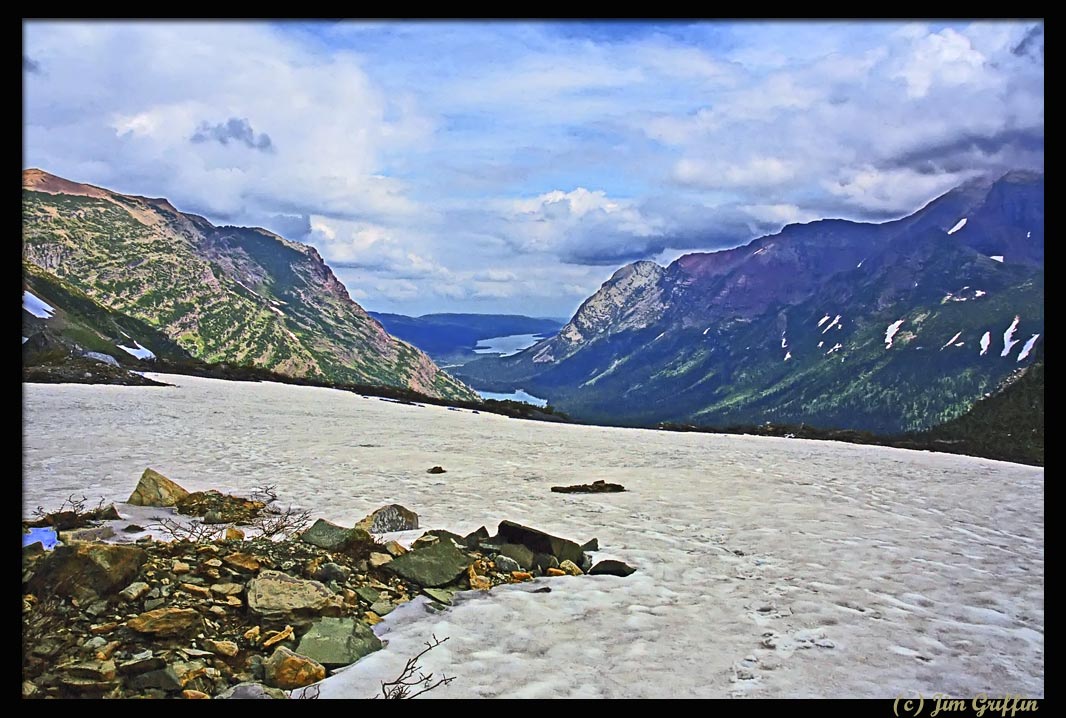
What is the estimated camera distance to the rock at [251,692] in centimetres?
568

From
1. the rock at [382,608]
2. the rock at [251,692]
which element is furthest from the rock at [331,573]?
the rock at [251,692]

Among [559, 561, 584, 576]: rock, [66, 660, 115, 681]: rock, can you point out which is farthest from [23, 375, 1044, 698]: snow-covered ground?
[66, 660, 115, 681]: rock

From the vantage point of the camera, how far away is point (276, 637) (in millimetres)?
6500

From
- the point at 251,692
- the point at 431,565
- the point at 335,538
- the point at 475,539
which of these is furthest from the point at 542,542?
Answer: the point at 251,692

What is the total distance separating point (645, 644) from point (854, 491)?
12.3 metres

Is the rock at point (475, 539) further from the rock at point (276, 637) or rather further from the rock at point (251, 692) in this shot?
the rock at point (251, 692)

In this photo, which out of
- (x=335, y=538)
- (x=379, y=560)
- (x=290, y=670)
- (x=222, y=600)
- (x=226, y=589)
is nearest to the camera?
(x=290, y=670)

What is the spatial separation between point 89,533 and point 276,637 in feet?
14.1

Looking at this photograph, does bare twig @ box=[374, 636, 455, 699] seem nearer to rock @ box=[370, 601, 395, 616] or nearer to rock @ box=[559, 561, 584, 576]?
rock @ box=[370, 601, 395, 616]

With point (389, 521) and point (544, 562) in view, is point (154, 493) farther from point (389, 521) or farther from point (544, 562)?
point (544, 562)

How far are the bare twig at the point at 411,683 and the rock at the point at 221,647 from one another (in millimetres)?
1422

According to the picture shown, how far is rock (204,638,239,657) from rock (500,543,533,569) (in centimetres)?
414

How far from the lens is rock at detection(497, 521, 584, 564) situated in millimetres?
9875
